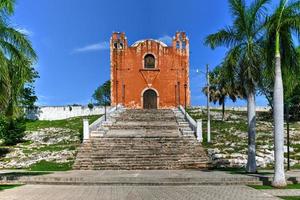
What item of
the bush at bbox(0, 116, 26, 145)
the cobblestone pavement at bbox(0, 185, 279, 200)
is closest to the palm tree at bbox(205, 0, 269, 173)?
the cobblestone pavement at bbox(0, 185, 279, 200)

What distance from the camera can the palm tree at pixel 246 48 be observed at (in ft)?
63.2

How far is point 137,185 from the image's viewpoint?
56.3ft

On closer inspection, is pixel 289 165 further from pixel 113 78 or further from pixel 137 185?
pixel 113 78

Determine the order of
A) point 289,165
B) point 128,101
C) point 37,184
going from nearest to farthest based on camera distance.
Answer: point 37,184
point 289,165
point 128,101

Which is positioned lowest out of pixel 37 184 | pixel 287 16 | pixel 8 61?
pixel 37 184

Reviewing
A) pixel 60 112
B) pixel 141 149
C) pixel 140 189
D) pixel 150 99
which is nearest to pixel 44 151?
pixel 141 149

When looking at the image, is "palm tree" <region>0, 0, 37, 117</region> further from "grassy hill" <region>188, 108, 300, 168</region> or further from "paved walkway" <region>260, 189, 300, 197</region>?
"grassy hill" <region>188, 108, 300, 168</region>

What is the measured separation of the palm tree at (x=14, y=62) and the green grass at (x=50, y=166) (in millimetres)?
8265

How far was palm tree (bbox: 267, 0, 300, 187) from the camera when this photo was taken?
52.9ft

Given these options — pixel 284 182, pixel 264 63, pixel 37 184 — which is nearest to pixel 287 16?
pixel 264 63

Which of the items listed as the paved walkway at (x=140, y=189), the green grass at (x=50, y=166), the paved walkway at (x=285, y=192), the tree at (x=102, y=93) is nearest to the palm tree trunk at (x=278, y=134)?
the paved walkway at (x=285, y=192)

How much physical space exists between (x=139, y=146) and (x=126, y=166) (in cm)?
314

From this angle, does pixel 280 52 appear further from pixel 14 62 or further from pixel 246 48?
pixel 14 62

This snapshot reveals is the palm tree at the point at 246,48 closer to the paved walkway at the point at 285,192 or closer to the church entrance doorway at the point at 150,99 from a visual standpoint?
the paved walkway at the point at 285,192
